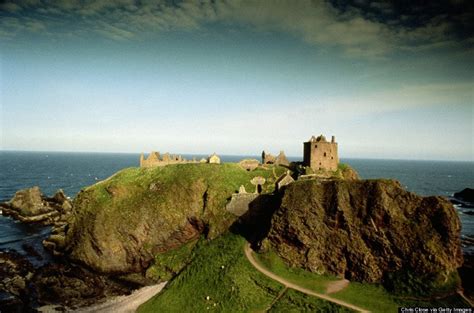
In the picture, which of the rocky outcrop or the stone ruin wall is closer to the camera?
the stone ruin wall

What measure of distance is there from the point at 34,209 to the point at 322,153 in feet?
238

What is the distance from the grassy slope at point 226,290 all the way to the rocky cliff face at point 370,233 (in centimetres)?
515

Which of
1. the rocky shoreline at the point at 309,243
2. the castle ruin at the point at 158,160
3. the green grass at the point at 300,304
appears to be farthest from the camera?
the castle ruin at the point at 158,160

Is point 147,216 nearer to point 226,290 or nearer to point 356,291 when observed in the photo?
point 226,290

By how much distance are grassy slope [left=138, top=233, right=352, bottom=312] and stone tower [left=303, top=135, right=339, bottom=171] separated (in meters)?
21.1

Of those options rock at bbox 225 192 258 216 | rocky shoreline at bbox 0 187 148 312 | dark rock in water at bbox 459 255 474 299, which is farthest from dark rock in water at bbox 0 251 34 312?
dark rock in water at bbox 459 255 474 299

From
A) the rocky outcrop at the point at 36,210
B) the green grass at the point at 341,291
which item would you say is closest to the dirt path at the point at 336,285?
the green grass at the point at 341,291

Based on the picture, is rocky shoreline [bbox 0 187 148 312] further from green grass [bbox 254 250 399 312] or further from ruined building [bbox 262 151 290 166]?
ruined building [bbox 262 151 290 166]

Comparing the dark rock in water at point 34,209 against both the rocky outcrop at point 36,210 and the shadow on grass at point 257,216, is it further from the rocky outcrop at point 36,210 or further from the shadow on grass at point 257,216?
the shadow on grass at point 257,216

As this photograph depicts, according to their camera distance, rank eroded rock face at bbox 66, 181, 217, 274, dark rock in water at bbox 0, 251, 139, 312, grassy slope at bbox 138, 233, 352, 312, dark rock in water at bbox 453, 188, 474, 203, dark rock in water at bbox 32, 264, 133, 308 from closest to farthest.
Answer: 1. grassy slope at bbox 138, 233, 352, 312
2. dark rock in water at bbox 0, 251, 139, 312
3. dark rock in water at bbox 32, 264, 133, 308
4. eroded rock face at bbox 66, 181, 217, 274
5. dark rock in water at bbox 453, 188, 474, 203

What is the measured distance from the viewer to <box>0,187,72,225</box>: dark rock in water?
236 ft

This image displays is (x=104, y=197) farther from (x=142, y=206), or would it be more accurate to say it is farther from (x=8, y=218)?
(x=8, y=218)

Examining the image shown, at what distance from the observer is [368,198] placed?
36.9m

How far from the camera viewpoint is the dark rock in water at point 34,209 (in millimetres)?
71812
